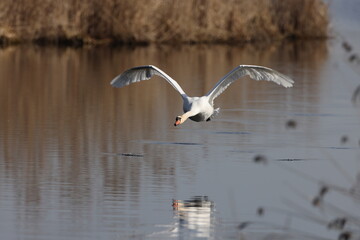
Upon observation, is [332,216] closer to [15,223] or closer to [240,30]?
[15,223]

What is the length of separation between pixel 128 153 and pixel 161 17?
19186 millimetres

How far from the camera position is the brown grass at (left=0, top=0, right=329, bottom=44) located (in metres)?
29.2

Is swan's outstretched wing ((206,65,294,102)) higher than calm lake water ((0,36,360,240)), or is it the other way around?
swan's outstretched wing ((206,65,294,102))

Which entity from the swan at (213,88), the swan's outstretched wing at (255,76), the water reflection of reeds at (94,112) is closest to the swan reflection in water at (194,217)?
Result: the water reflection of reeds at (94,112)

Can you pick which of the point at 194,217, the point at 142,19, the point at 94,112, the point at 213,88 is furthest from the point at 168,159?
the point at 142,19

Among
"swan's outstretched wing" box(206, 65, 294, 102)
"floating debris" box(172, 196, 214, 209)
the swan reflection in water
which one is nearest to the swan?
"swan's outstretched wing" box(206, 65, 294, 102)

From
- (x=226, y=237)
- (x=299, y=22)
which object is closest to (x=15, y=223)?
(x=226, y=237)

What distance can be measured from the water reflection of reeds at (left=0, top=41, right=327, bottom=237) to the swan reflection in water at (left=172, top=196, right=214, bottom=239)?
450mm

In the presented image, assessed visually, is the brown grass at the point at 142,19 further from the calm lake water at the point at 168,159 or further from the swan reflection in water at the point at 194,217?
the swan reflection in water at the point at 194,217

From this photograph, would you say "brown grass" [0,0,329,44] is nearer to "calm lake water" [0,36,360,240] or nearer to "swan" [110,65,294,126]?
"calm lake water" [0,36,360,240]

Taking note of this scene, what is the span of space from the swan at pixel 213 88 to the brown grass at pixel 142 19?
16015mm

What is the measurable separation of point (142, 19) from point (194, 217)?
71.5 feet

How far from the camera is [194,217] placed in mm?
8688

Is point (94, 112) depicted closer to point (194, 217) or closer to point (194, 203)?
point (194, 203)
